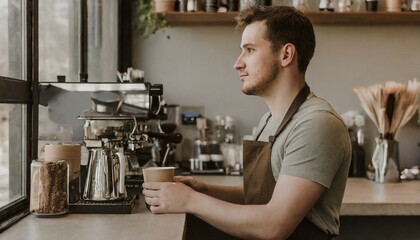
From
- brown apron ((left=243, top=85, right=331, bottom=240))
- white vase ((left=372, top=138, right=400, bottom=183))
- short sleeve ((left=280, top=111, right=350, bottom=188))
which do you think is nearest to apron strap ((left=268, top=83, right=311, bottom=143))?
brown apron ((left=243, top=85, right=331, bottom=240))

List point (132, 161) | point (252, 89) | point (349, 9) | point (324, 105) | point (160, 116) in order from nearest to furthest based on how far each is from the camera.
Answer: point (324, 105)
point (252, 89)
point (132, 161)
point (160, 116)
point (349, 9)

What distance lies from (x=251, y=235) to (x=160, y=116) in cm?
143

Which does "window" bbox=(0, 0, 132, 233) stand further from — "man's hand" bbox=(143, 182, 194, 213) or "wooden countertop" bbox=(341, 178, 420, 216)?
"wooden countertop" bbox=(341, 178, 420, 216)

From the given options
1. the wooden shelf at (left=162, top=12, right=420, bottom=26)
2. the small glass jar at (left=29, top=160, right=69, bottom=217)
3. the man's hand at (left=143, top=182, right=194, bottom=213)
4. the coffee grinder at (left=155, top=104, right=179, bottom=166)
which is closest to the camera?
the small glass jar at (left=29, top=160, right=69, bottom=217)

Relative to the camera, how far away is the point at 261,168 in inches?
84.1

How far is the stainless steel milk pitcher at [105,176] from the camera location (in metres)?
2.05

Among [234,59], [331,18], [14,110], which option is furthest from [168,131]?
[14,110]

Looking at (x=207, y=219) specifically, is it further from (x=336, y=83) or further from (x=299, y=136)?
(x=336, y=83)

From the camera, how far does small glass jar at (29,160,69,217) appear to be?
1838 mm

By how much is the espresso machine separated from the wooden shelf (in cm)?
84

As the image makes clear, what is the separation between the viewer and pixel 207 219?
Result: 6.34ft

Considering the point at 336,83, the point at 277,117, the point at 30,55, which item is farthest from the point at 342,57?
the point at 30,55

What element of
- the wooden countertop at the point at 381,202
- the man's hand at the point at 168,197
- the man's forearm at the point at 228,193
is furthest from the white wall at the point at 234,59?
the man's hand at the point at 168,197

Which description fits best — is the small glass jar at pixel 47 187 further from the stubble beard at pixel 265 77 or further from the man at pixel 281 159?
the stubble beard at pixel 265 77
